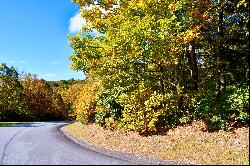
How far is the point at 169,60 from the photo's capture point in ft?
64.3

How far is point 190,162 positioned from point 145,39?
631 centimetres

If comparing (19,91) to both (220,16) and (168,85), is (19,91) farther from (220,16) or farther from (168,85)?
(220,16)

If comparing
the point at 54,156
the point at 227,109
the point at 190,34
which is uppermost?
the point at 190,34

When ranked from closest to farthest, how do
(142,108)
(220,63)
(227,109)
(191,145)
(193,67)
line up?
1. (191,145)
2. (227,109)
3. (220,63)
4. (142,108)
5. (193,67)

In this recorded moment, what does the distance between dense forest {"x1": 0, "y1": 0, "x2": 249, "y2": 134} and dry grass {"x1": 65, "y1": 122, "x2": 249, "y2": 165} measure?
69cm

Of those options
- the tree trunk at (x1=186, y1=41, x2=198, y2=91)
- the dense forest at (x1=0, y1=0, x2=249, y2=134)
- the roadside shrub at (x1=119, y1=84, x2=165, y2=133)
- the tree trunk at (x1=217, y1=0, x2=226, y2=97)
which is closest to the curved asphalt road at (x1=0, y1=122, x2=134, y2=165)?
the roadside shrub at (x1=119, y1=84, x2=165, y2=133)

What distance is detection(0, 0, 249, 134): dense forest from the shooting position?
16.9 m

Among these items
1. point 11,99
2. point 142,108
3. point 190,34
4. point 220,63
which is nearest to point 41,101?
point 11,99

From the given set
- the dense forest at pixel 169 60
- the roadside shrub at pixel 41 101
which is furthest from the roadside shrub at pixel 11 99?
the dense forest at pixel 169 60

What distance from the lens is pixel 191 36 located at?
16.6m

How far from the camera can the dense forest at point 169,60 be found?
666 inches

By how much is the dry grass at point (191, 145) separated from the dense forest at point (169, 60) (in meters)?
0.69

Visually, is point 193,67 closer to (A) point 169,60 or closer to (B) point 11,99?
(A) point 169,60

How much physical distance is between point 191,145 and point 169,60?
5.53m
